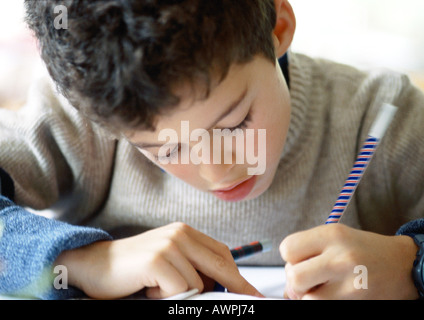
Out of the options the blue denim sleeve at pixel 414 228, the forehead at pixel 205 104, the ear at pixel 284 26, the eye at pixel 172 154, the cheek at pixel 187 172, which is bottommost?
the blue denim sleeve at pixel 414 228

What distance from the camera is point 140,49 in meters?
0.35

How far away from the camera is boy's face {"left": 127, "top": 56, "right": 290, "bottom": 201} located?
40 centimetres

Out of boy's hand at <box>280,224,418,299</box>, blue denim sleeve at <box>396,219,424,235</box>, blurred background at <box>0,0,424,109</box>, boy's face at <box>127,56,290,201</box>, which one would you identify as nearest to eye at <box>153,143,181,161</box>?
boy's face at <box>127,56,290,201</box>

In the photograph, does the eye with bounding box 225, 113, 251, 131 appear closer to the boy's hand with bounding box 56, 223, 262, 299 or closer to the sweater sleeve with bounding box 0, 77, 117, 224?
the boy's hand with bounding box 56, 223, 262, 299

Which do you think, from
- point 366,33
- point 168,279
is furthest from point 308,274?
point 366,33

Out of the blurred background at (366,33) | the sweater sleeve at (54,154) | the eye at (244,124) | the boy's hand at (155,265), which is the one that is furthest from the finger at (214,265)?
the blurred background at (366,33)

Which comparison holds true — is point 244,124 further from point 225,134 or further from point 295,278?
point 295,278

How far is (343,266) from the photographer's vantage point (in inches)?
15.4

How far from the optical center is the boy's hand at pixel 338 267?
387 millimetres

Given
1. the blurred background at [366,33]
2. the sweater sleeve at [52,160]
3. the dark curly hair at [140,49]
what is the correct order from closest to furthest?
the dark curly hair at [140,49] < the sweater sleeve at [52,160] < the blurred background at [366,33]

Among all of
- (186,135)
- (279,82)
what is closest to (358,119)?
(279,82)

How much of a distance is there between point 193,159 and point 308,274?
14cm

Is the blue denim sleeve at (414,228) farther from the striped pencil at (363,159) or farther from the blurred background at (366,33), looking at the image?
the blurred background at (366,33)

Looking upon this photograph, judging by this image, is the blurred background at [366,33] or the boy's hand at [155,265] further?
the blurred background at [366,33]
